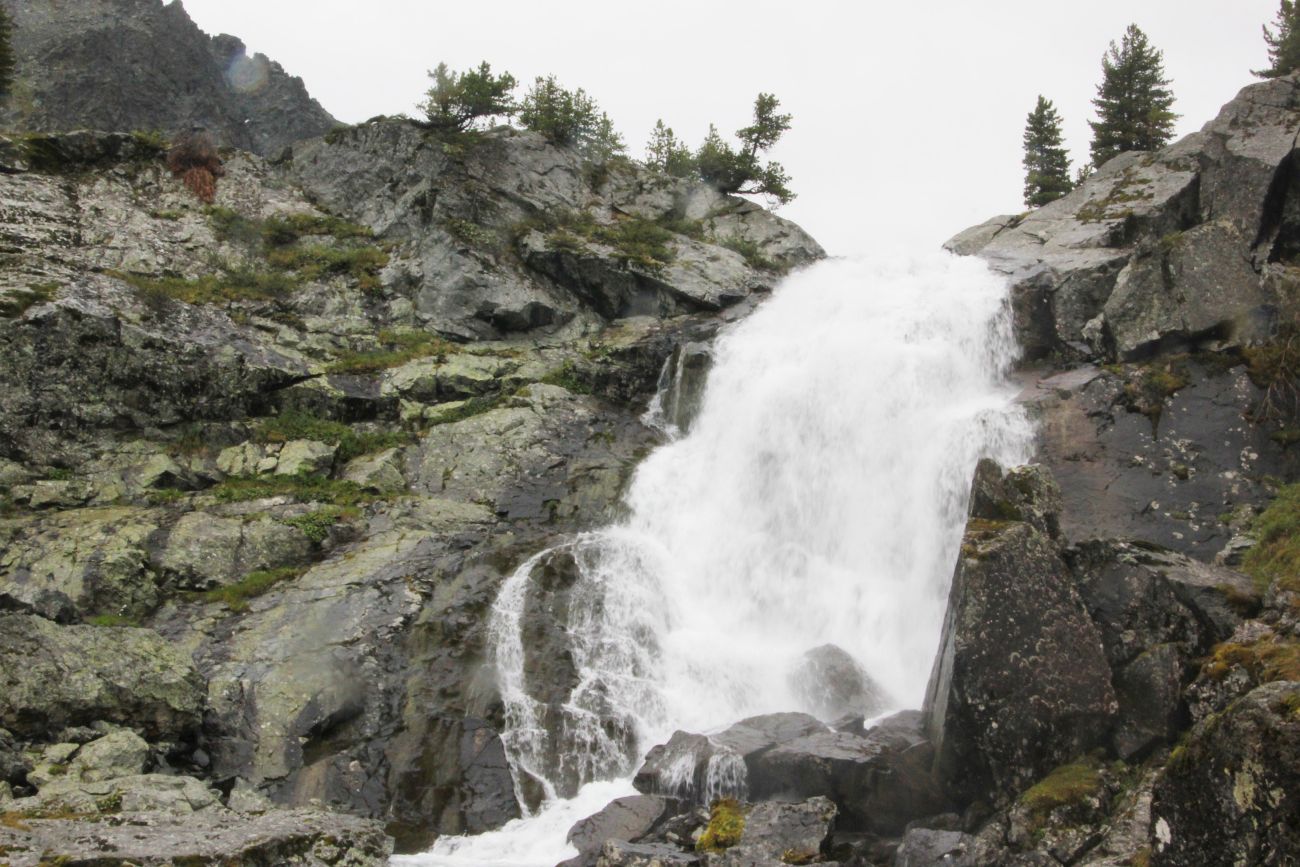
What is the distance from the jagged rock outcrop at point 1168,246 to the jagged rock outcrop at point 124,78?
39.6 m

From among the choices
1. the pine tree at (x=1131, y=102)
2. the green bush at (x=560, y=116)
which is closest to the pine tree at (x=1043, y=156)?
the pine tree at (x=1131, y=102)

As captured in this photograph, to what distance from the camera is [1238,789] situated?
22.4 feet

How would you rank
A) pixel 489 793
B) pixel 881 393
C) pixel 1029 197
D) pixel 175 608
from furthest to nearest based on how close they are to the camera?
1. pixel 1029 197
2. pixel 881 393
3. pixel 175 608
4. pixel 489 793

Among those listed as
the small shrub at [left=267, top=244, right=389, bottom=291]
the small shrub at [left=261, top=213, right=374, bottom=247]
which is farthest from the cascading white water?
the small shrub at [left=261, top=213, right=374, bottom=247]

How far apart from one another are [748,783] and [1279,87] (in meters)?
30.2

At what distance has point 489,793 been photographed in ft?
48.1

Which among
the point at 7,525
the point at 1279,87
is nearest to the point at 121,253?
the point at 7,525

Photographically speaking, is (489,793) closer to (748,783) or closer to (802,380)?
(748,783)

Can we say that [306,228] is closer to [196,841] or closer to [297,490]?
[297,490]

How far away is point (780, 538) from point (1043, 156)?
32.0m

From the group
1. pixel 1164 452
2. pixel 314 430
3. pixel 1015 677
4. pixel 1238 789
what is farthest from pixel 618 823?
pixel 314 430

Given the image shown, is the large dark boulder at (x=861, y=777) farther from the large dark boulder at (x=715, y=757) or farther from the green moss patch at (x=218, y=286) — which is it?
the green moss patch at (x=218, y=286)

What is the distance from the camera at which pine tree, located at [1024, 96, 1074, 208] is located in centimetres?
4116

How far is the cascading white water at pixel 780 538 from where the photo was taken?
16547 mm
